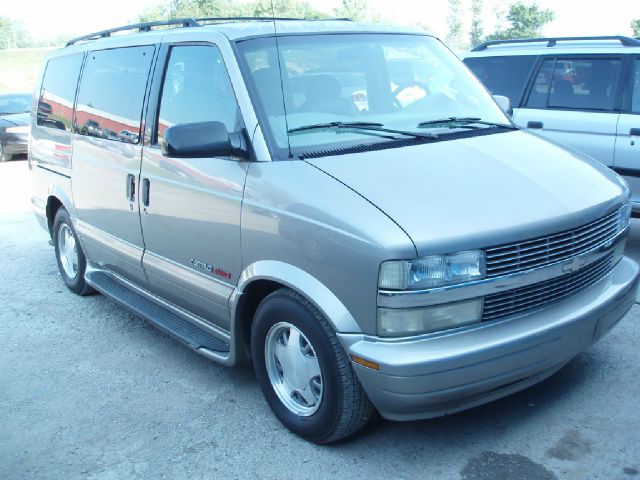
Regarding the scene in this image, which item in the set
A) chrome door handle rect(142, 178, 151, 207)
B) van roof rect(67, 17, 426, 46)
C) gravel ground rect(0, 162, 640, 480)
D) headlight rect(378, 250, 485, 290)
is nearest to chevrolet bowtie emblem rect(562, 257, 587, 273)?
headlight rect(378, 250, 485, 290)

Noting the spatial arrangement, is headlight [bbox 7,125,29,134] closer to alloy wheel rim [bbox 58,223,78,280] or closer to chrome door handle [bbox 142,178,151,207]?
alloy wheel rim [bbox 58,223,78,280]

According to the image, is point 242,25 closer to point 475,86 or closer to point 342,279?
point 475,86

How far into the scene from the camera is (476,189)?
3.20 m

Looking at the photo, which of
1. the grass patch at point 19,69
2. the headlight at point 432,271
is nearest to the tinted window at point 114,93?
the headlight at point 432,271

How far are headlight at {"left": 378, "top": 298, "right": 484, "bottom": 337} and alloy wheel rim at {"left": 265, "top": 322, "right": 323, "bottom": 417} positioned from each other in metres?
0.49

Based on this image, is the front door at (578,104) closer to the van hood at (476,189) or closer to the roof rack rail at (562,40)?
the roof rack rail at (562,40)

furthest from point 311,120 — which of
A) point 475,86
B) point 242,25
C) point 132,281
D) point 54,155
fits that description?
point 54,155

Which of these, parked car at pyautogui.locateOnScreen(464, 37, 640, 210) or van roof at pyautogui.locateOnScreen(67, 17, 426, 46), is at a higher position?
van roof at pyautogui.locateOnScreen(67, 17, 426, 46)

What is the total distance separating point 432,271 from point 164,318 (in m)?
2.15

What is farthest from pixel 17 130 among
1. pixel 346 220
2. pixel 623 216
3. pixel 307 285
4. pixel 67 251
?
pixel 623 216

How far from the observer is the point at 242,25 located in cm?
403

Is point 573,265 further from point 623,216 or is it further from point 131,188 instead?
point 131,188

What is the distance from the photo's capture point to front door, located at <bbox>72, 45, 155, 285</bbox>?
448 centimetres

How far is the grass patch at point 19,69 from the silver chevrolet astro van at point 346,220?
117 ft
